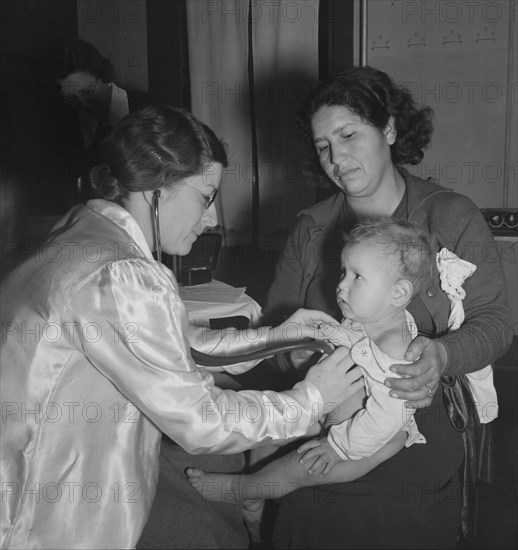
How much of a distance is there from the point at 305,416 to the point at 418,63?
8.25 ft

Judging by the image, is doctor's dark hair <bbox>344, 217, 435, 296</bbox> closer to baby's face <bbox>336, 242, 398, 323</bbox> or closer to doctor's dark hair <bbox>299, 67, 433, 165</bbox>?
baby's face <bbox>336, 242, 398, 323</bbox>


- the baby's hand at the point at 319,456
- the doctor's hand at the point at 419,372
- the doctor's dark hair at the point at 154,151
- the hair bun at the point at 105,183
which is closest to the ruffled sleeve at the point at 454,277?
the doctor's hand at the point at 419,372

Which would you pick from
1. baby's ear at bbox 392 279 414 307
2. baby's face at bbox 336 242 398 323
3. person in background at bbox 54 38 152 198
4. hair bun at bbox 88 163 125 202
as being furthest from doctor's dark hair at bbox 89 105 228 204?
person in background at bbox 54 38 152 198

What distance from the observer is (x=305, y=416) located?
1154mm

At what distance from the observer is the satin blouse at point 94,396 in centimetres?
105

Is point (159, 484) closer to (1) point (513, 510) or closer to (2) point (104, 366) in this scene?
(2) point (104, 366)

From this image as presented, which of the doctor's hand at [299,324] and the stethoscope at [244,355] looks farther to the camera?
the doctor's hand at [299,324]

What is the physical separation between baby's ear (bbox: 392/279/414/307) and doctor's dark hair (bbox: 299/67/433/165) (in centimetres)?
44

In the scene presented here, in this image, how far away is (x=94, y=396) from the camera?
1112 millimetres

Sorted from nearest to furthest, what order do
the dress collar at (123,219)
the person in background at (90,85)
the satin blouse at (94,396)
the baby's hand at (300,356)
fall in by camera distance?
the satin blouse at (94,396), the dress collar at (123,219), the baby's hand at (300,356), the person in background at (90,85)

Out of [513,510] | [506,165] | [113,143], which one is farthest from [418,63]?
[113,143]

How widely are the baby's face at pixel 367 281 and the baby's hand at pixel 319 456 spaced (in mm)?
279

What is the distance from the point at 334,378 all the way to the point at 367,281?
22 centimetres

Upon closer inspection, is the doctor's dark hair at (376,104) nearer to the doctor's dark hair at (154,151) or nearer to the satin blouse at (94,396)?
the doctor's dark hair at (154,151)
